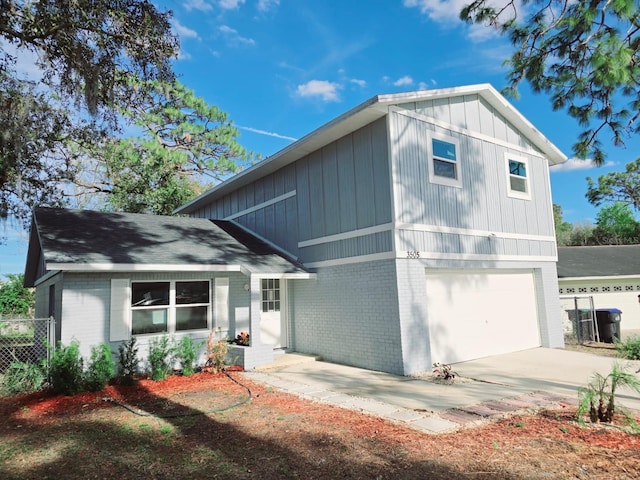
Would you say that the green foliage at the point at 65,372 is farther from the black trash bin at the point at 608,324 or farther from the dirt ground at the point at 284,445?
the black trash bin at the point at 608,324

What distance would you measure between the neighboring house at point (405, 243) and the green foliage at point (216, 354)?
71 cm

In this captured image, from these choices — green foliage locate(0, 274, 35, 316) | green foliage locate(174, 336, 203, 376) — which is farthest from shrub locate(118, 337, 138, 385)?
green foliage locate(0, 274, 35, 316)

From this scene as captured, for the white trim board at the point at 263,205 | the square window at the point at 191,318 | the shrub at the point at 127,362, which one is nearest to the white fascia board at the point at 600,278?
the white trim board at the point at 263,205

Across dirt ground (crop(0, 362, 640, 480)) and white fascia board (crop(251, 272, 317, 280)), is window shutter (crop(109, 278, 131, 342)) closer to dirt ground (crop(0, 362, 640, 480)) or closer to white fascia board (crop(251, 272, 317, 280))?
dirt ground (crop(0, 362, 640, 480))

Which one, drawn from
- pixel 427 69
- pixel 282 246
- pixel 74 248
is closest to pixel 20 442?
pixel 74 248

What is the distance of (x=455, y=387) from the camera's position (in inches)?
292

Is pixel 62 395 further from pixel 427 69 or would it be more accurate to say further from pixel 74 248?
pixel 427 69

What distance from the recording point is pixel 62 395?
7.29 m

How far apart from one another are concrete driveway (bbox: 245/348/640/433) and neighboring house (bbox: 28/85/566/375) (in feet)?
2.25

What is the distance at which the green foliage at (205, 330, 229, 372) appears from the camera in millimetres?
9172

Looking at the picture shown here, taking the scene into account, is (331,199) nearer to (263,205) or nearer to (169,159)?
(263,205)

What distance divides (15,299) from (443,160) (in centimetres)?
2489

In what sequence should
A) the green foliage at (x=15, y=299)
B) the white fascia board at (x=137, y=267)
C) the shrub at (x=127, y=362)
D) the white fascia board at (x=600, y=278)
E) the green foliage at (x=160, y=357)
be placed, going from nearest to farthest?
1. the white fascia board at (x=137, y=267)
2. the shrub at (x=127, y=362)
3. the green foliage at (x=160, y=357)
4. the white fascia board at (x=600, y=278)
5. the green foliage at (x=15, y=299)

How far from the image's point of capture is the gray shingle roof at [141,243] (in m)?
8.73
